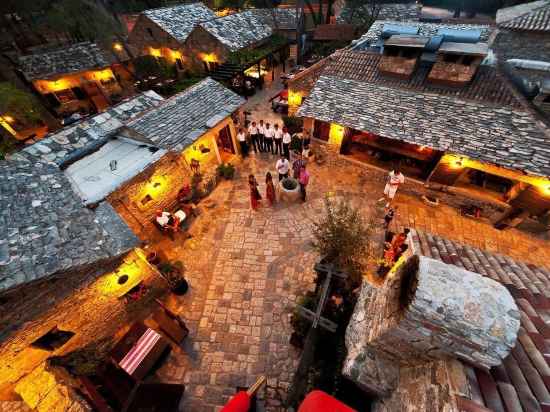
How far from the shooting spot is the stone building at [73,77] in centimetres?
1761

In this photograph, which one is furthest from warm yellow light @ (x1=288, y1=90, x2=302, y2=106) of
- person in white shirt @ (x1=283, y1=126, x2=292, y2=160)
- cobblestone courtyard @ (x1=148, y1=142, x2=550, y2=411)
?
cobblestone courtyard @ (x1=148, y1=142, x2=550, y2=411)

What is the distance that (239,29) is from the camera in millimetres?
21594

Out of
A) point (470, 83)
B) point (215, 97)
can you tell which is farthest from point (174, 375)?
point (470, 83)

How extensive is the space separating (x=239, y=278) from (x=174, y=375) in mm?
3552

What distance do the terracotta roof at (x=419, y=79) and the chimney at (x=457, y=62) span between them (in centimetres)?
34

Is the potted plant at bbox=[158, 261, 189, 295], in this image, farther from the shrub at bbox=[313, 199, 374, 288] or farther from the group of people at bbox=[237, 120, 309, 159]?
the group of people at bbox=[237, 120, 309, 159]

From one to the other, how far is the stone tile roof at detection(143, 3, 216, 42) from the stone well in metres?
26.7

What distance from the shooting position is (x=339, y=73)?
13.1 m

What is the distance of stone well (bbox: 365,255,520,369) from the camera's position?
8.64 ft

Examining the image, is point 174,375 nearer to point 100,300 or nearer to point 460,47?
point 100,300

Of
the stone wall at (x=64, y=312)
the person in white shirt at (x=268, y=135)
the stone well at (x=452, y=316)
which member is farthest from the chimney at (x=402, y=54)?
the stone wall at (x=64, y=312)

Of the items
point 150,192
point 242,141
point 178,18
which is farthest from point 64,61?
point 150,192

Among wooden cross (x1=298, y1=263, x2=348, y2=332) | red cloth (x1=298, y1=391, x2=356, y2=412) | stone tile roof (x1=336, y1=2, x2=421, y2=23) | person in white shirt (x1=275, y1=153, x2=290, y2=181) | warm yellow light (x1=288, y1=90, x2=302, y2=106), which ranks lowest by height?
person in white shirt (x1=275, y1=153, x2=290, y2=181)

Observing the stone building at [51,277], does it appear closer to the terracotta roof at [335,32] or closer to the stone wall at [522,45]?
the stone wall at [522,45]
